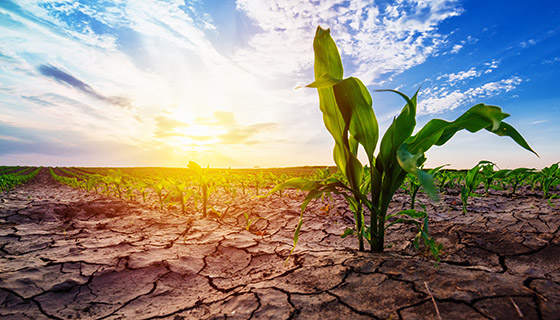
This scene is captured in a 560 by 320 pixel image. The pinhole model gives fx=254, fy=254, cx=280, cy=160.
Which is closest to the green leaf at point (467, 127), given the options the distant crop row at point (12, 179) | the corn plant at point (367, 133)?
the corn plant at point (367, 133)

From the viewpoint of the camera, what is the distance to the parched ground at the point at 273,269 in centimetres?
83

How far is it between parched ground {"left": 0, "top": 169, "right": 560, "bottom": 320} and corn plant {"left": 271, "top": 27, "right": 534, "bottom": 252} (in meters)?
0.26

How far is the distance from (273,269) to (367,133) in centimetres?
88

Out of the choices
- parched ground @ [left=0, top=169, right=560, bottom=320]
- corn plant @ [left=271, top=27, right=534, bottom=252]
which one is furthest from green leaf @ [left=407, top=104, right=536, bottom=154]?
parched ground @ [left=0, top=169, right=560, bottom=320]

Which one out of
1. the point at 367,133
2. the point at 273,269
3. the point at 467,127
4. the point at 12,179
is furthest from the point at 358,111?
the point at 12,179

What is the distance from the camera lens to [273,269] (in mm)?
1408

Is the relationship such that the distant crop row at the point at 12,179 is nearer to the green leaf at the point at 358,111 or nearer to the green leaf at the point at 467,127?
the green leaf at the point at 358,111

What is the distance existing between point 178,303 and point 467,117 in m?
1.49

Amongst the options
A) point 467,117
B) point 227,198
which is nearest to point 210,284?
point 467,117

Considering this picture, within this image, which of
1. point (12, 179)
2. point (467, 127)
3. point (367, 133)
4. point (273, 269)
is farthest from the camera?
point (12, 179)

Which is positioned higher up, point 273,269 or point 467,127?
point 467,127

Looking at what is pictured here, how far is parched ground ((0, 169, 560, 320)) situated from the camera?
32.6 inches

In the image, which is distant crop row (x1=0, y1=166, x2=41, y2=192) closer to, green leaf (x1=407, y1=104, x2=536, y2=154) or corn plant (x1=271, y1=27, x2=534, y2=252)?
corn plant (x1=271, y1=27, x2=534, y2=252)

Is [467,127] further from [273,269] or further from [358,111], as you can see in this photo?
[273,269]
